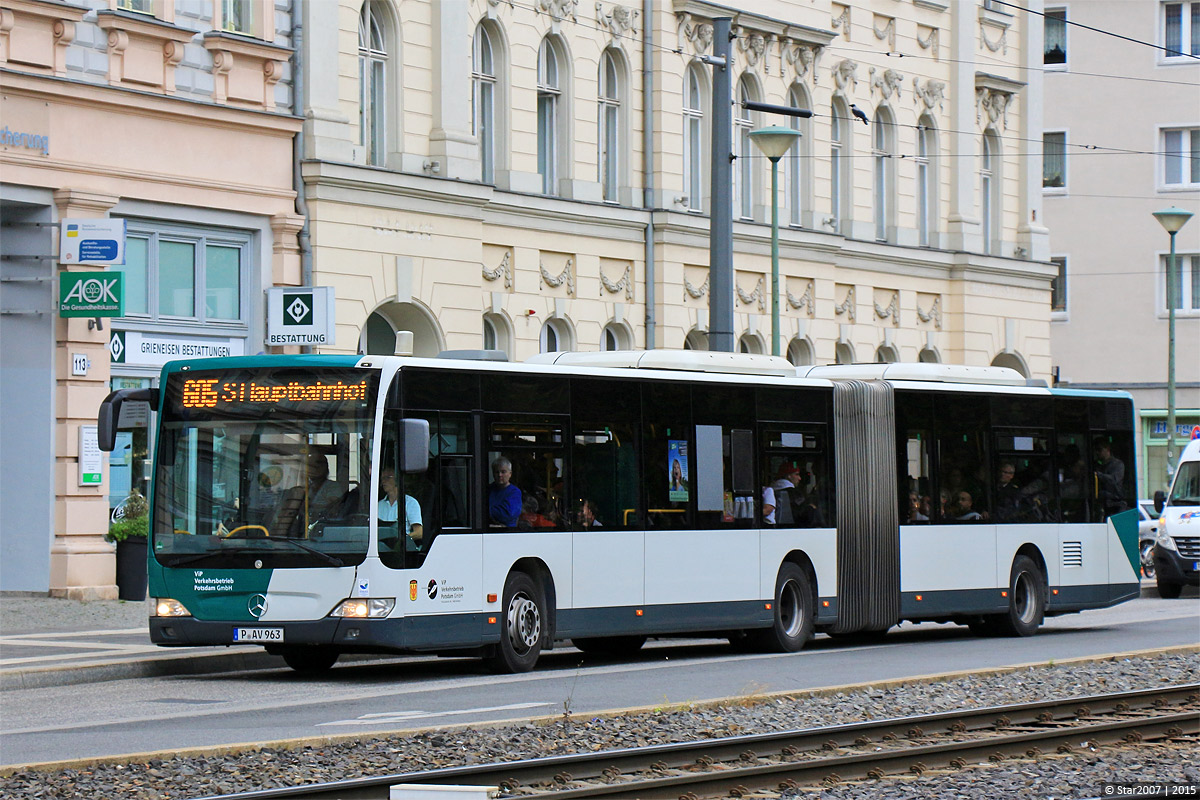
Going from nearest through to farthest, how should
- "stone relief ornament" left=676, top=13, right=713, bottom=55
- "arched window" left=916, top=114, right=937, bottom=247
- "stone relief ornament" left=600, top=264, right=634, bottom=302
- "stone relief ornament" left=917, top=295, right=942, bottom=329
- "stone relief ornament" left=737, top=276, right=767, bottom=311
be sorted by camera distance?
"stone relief ornament" left=600, top=264, right=634, bottom=302
"stone relief ornament" left=676, top=13, right=713, bottom=55
"stone relief ornament" left=737, top=276, right=767, bottom=311
"stone relief ornament" left=917, top=295, right=942, bottom=329
"arched window" left=916, top=114, right=937, bottom=247

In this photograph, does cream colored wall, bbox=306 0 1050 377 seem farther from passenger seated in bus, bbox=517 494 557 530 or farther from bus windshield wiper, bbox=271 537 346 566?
bus windshield wiper, bbox=271 537 346 566

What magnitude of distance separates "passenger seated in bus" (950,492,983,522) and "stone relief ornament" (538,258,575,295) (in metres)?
11.3

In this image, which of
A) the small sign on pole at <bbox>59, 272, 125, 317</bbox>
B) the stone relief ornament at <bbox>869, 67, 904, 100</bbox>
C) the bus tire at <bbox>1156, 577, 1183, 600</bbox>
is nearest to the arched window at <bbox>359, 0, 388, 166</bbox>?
the small sign on pole at <bbox>59, 272, 125, 317</bbox>

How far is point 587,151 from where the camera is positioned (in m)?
33.8

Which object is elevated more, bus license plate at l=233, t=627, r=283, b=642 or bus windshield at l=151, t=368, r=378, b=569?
bus windshield at l=151, t=368, r=378, b=569

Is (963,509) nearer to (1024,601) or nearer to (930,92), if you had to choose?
(1024,601)

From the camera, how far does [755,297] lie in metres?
37.4

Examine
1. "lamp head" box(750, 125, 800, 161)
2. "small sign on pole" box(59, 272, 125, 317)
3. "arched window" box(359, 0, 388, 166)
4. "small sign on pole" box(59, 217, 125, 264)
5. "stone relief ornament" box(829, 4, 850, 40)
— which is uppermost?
"stone relief ornament" box(829, 4, 850, 40)

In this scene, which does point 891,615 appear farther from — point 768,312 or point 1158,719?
point 768,312

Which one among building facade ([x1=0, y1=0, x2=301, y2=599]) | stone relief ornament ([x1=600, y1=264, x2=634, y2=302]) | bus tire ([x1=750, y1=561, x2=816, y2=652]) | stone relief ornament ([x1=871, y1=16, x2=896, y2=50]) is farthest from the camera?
stone relief ornament ([x1=871, y1=16, x2=896, y2=50])

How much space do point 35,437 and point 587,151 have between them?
1181 centimetres

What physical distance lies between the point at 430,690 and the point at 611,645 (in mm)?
4953

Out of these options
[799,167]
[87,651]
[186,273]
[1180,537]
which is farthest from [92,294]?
[799,167]

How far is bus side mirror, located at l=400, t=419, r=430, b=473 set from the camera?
54.2ft
